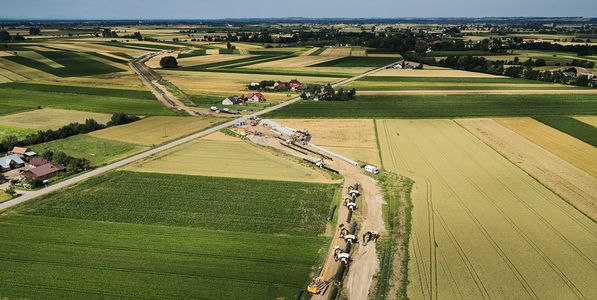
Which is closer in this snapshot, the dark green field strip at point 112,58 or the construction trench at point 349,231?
the construction trench at point 349,231

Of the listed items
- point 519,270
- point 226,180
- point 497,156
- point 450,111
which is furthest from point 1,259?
point 450,111

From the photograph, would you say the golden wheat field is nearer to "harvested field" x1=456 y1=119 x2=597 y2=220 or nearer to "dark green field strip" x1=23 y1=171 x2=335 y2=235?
"dark green field strip" x1=23 y1=171 x2=335 y2=235

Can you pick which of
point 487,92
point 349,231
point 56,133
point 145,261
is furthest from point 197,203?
point 487,92

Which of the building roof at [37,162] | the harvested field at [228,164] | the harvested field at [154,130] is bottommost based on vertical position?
the harvested field at [228,164]

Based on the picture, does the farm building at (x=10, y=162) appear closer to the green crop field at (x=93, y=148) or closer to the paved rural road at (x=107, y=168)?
the green crop field at (x=93, y=148)

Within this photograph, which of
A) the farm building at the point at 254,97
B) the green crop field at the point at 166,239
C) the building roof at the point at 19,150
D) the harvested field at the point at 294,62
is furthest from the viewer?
the harvested field at the point at 294,62

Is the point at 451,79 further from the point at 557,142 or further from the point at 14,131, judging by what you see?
the point at 14,131

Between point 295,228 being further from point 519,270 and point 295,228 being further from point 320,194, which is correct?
point 519,270

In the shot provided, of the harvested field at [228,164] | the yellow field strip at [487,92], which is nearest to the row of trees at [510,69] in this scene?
the yellow field strip at [487,92]

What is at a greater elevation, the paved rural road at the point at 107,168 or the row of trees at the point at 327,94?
the row of trees at the point at 327,94
